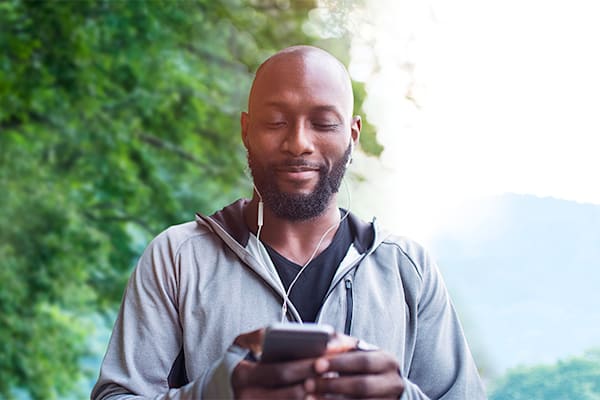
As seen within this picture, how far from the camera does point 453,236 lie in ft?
10.8

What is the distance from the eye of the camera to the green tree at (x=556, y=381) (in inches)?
108

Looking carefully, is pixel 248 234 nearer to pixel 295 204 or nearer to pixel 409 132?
pixel 295 204

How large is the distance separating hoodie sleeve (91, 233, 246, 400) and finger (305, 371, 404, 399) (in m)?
0.32

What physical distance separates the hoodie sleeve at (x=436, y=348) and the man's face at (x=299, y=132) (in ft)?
0.76

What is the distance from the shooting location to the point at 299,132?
4.74ft

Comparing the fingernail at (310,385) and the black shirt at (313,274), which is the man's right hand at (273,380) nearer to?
the fingernail at (310,385)

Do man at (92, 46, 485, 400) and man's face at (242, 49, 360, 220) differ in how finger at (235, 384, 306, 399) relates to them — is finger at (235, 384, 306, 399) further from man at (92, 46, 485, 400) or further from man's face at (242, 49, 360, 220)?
man's face at (242, 49, 360, 220)

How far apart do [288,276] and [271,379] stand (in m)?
0.39

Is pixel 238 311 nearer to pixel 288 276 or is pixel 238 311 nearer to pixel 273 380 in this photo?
pixel 288 276

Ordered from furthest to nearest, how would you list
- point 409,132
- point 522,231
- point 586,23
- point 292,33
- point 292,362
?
point 292,33, point 409,132, point 522,231, point 586,23, point 292,362

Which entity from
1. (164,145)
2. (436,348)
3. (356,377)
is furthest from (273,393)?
(164,145)

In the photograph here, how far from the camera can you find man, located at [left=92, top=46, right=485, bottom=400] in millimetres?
1429

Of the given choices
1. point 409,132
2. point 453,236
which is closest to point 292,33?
point 409,132

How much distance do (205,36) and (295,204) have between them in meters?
2.94
